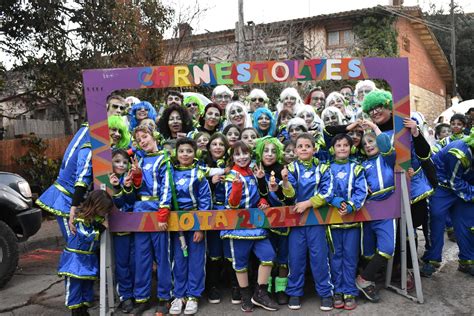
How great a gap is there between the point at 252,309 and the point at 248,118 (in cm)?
230

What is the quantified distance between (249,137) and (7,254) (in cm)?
312

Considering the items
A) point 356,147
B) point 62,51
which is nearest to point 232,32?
point 62,51

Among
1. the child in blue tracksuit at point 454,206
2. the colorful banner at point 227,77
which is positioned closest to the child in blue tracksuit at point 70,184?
the colorful banner at point 227,77

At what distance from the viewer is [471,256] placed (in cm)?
454

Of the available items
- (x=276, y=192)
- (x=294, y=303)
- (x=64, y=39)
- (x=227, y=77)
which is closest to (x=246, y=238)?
(x=276, y=192)

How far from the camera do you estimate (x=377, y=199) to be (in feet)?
12.9

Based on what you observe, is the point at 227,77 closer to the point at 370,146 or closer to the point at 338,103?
the point at 370,146

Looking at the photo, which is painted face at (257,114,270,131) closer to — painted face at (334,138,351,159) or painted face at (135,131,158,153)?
painted face at (334,138,351,159)

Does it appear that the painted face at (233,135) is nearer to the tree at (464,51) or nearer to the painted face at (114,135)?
the painted face at (114,135)

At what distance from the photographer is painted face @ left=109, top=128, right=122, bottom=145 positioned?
13.4 feet

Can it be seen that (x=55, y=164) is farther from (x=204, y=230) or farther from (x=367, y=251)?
(x=367, y=251)

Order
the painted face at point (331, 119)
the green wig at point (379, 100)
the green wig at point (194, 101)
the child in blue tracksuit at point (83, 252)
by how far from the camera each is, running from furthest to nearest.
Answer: the green wig at point (194, 101), the painted face at point (331, 119), the green wig at point (379, 100), the child in blue tracksuit at point (83, 252)

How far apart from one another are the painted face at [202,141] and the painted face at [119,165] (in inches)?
33.1

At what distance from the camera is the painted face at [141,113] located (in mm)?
5234
